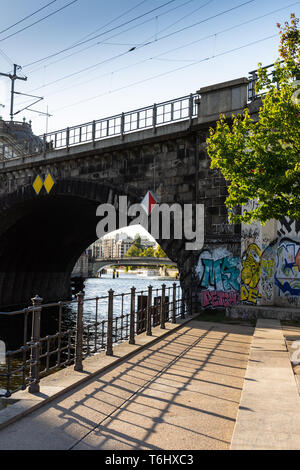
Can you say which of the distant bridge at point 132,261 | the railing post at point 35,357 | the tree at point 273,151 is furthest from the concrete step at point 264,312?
the distant bridge at point 132,261

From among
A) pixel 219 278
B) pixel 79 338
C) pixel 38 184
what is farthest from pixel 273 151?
pixel 38 184

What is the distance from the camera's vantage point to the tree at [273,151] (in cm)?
822

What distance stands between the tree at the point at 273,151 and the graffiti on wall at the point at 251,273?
4.88 m

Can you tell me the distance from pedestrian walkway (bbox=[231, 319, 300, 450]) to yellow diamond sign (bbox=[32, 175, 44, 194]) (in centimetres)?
1753

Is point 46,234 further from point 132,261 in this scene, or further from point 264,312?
point 132,261

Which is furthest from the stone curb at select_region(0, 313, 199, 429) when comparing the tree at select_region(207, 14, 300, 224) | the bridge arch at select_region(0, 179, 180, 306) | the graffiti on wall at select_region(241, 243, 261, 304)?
the bridge arch at select_region(0, 179, 180, 306)

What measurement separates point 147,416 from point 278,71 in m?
7.36

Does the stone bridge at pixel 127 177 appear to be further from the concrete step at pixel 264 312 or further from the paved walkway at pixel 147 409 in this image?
the paved walkway at pixel 147 409

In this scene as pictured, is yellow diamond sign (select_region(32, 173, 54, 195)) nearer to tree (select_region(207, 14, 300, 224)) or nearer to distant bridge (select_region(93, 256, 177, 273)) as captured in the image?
tree (select_region(207, 14, 300, 224))

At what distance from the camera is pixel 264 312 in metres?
12.5

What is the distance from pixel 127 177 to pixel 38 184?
6656 millimetres

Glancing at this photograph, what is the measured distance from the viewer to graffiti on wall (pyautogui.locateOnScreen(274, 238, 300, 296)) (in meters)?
13.4

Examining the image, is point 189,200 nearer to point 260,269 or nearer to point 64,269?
point 260,269
